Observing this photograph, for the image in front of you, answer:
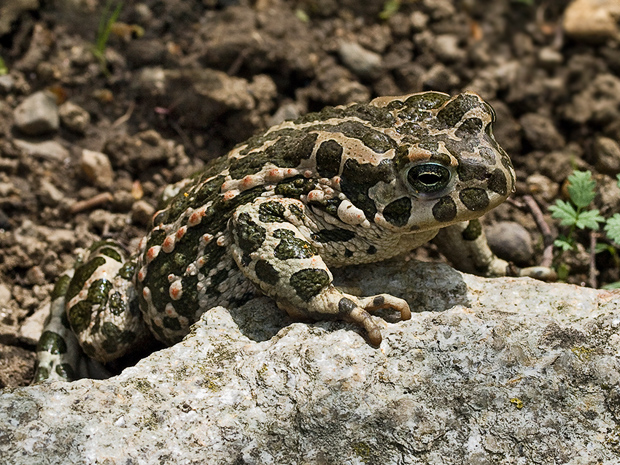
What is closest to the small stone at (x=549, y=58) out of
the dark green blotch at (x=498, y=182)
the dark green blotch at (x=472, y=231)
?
the dark green blotch at (x=472, y=231)

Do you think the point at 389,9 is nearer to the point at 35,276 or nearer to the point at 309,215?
the point at 309,215

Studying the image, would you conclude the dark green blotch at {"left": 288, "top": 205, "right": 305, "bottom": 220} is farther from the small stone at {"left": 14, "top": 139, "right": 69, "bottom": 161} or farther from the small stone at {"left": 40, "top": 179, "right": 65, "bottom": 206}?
the small stone at {"left": 14, "top": 139, "right": 69, "bottom": 161}

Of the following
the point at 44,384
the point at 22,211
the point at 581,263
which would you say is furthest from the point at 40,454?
the point at 581,263

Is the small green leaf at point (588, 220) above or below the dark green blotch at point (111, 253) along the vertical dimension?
above

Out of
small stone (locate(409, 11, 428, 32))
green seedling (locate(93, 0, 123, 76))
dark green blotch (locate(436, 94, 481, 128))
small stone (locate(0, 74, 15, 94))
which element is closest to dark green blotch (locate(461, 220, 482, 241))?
dark green blotch (locate(436, 94, 481, 128))

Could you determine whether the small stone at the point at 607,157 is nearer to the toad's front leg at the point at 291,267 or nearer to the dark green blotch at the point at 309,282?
the toad's front leg at the point at 291,267
